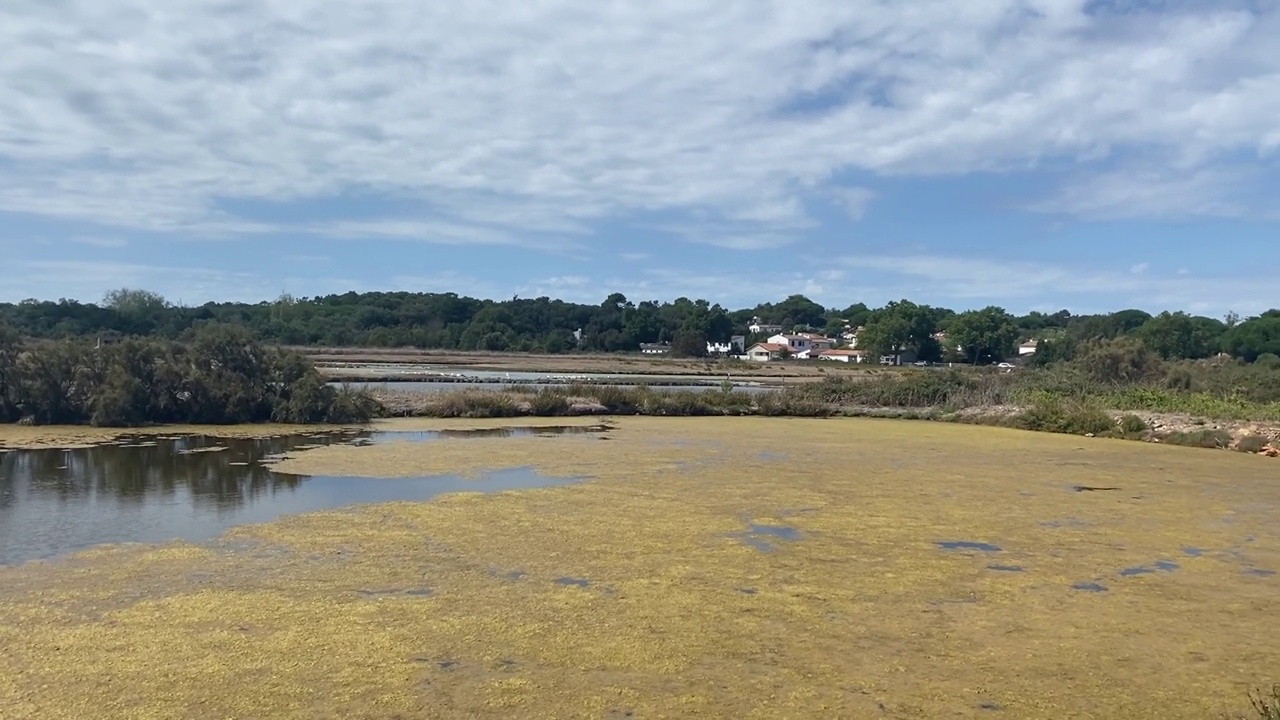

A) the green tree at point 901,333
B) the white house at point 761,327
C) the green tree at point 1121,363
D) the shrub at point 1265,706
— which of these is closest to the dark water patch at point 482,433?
the shrub at point 1265,706

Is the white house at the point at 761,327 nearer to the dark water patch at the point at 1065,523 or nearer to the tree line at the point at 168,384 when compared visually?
the tree line at the point at 168,384

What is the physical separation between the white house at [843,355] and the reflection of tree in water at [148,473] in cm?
6014

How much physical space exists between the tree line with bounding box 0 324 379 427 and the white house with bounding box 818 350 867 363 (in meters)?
55.3

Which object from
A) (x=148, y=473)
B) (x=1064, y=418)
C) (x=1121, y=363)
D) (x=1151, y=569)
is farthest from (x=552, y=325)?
(x=1151, y=569)

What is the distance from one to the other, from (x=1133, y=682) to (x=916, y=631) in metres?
1.31

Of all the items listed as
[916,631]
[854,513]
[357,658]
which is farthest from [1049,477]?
[357,658]

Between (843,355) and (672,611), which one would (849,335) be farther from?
(672,611)

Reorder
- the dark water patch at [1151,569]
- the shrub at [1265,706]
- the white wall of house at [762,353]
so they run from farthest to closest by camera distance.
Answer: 1. the white wall of house at [762,353]
2. the dark water patch at [1151,569]
3. the shrub at [1265,706]

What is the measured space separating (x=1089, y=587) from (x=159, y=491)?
10.0 metres

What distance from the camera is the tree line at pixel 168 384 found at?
18.5m

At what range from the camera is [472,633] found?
6043mm

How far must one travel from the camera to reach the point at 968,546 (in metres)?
9.09

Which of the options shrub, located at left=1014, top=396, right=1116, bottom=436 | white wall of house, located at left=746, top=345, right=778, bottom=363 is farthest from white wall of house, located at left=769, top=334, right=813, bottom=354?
shrub, located at left=1014, top=396, right=1116, bottom=436

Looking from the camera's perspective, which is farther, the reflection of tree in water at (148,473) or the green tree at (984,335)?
the green tree at (984,335)
